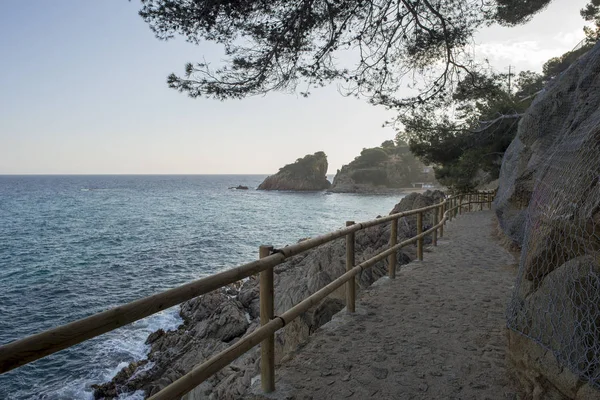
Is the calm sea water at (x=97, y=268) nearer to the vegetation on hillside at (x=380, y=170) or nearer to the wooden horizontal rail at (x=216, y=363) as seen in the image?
the wooden horizontal rail at (x=216, y=363)

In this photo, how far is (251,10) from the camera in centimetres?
585

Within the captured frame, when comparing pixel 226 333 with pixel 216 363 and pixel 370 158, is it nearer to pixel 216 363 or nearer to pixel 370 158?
pixel 216 363

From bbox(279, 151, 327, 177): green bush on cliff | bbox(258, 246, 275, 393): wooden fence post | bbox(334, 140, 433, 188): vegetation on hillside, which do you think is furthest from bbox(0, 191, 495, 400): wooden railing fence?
bbox(279, 151, 327, 177): green bush on cliff

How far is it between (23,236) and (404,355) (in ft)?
111

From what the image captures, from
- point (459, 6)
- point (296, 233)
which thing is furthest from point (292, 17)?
point (296, 233)

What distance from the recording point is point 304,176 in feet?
314

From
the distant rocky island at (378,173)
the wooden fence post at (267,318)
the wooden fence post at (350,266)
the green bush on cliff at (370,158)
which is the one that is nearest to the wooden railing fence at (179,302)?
the wooden fence post at (267,318)

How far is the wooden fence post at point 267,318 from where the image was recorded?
271 centimetres

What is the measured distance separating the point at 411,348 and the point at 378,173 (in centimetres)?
Answer: 8728

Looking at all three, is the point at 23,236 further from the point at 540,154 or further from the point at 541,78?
the point at 541,78

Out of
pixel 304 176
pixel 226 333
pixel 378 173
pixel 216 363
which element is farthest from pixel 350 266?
pixel 304 176

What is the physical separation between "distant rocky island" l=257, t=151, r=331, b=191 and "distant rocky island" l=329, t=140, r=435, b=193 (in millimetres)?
4395

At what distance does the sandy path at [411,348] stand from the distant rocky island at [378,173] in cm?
8113

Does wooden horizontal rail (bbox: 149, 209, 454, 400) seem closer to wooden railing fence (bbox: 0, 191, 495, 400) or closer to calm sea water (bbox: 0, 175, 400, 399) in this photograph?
wooden railing fence (bbox: 0, 191, 495, 400)
